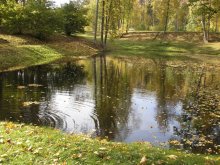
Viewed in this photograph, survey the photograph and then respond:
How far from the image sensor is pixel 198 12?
6281 cm

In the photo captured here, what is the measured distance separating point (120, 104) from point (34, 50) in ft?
77.4

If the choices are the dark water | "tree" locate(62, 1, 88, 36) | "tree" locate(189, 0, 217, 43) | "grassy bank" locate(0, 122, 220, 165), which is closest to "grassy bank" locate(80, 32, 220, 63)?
"tree" locate(189, 0, 217, 43)

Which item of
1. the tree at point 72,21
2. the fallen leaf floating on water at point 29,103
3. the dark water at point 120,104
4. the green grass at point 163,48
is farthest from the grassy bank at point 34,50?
the fallen leaf floating on water at point 29,103

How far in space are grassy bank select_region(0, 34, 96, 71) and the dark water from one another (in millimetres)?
3059

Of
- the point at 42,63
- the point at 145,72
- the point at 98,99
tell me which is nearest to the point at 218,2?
the point at 145,72

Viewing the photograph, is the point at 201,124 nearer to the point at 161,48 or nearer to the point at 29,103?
the point at 29,103

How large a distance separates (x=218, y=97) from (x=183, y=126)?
25.4 feet

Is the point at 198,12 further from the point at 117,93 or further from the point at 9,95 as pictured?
the point at 9,95

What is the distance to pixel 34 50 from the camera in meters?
40.0

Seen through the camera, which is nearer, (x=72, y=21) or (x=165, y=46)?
(x=72, y=21)

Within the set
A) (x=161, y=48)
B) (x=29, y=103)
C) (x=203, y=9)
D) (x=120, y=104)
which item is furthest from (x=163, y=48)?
(x=29, y=103)

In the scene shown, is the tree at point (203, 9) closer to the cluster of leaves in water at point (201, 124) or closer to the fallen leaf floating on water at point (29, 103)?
the cluster of leaves in water at point (201, 124)

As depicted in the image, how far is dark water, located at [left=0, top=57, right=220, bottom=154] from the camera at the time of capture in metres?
14.3

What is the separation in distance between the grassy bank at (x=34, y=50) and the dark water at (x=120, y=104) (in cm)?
306
